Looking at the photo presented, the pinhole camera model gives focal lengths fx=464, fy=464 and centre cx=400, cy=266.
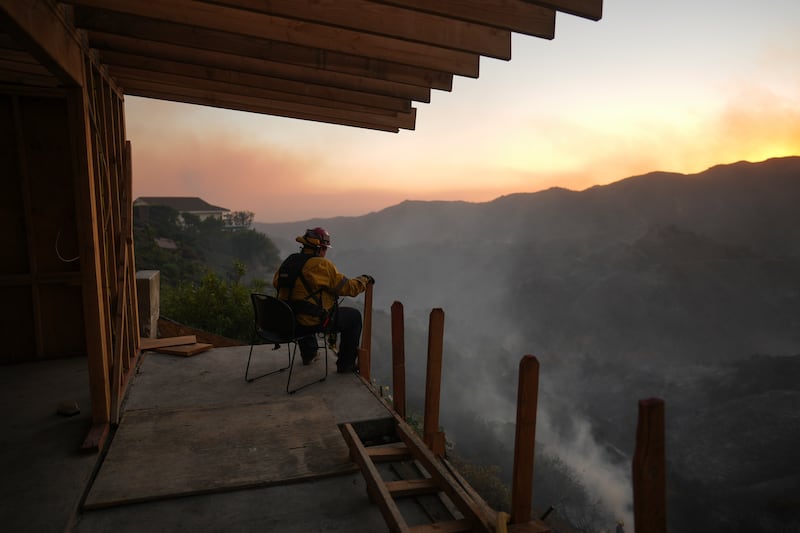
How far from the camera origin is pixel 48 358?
596 cm

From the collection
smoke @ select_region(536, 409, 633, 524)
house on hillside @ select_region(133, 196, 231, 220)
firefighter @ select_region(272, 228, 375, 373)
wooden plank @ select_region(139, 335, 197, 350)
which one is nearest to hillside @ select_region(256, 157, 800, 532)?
smoke @ select_region(536, 409, 633, 524)

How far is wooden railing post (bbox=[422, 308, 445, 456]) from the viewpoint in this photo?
12.4 feet

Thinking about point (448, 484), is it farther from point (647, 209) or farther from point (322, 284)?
point (647, 209)

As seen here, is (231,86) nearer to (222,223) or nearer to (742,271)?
(222,223)

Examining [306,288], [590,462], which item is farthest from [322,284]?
[590,462]

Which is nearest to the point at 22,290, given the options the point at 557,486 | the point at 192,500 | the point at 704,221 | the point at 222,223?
the point at 192,500

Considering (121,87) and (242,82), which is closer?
(242,82)

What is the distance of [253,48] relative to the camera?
3812 millimetres

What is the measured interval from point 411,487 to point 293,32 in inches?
133

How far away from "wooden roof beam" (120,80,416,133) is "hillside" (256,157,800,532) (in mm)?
54271

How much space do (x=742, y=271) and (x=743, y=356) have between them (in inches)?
1088

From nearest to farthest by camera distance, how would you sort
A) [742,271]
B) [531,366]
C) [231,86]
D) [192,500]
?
[531,366] < [192,500] < [231,86] < [742,271]

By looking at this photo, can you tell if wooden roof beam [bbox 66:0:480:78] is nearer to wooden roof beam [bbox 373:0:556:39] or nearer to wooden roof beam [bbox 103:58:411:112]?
wooden roof beam [bbox 373:0:556:39]

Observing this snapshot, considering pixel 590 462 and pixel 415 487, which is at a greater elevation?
pixel 415 487
